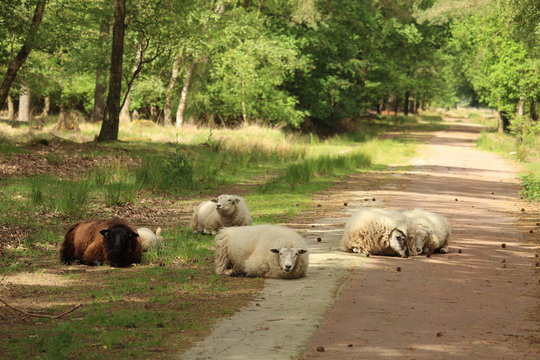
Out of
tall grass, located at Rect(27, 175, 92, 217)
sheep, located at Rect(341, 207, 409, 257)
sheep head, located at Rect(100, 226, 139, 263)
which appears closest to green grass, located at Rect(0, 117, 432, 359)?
tall grass, located at Rect(27, 175, 92, 217)

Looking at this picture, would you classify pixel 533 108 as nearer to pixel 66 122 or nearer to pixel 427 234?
pixel 66 122

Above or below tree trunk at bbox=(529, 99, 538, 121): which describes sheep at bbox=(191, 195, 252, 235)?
below

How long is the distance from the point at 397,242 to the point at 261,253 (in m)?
2.66

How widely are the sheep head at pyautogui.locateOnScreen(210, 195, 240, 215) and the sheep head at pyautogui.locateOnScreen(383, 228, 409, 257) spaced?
2.91 m

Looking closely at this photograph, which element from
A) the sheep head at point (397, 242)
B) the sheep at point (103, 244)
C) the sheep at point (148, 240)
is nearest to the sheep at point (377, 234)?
the sheep head at point (397, 242)

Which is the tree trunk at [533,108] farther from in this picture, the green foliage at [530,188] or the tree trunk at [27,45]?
the tree trunk at [27,45]

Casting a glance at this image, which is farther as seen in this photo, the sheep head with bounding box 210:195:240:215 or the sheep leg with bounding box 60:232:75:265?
the sheep head with bounding box 210:195:240:215

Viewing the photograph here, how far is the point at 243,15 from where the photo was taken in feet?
144

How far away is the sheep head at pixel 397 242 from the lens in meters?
12.8

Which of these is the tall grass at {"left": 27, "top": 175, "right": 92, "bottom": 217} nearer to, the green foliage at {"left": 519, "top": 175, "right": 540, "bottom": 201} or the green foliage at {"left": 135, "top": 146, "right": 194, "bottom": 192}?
the green foliage at {"left": 135, "top": 146, "right": 194, "bottom": 192}

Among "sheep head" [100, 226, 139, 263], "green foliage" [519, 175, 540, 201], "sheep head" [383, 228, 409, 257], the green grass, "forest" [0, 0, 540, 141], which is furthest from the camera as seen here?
"forest" [0, 0, 540, 141]

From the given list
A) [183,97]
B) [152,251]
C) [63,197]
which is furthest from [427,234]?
[183,97]

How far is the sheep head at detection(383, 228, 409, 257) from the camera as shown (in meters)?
12.8

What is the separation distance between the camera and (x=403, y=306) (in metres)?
9.41
